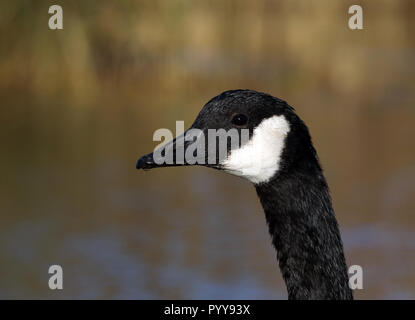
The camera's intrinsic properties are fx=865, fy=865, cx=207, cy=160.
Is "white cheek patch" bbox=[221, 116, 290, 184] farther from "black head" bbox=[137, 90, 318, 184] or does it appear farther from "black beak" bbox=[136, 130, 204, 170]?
"black beak" bbox=[136, 130, 204, 170]

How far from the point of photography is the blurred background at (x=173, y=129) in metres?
8.85

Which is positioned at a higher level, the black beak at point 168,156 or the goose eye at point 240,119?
the goose eye at point 240,119

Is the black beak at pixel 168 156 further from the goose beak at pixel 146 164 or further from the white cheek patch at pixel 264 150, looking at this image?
the white cheek patch at pixel 264 150

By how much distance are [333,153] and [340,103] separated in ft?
5.99

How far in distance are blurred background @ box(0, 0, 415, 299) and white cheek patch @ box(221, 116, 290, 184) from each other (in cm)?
443

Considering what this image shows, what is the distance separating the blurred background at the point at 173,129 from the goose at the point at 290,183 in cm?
432

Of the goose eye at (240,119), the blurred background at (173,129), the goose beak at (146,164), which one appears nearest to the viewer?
the goose beak at (146,164)

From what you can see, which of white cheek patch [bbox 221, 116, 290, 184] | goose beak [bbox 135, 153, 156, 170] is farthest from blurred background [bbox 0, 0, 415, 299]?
goose beak [bbox 135, 153, 156, 170]

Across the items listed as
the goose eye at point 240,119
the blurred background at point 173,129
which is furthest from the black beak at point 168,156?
the blurred background at point 173,129

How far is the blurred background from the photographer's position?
8852mm

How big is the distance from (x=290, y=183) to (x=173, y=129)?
7077mm

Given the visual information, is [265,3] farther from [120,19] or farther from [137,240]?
[137,240]

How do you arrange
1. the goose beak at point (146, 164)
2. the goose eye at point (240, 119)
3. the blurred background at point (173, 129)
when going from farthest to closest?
the blurred background at point (173, 129)
the goose eye at point (240, 119)
the goose beak at point (146, 164)
